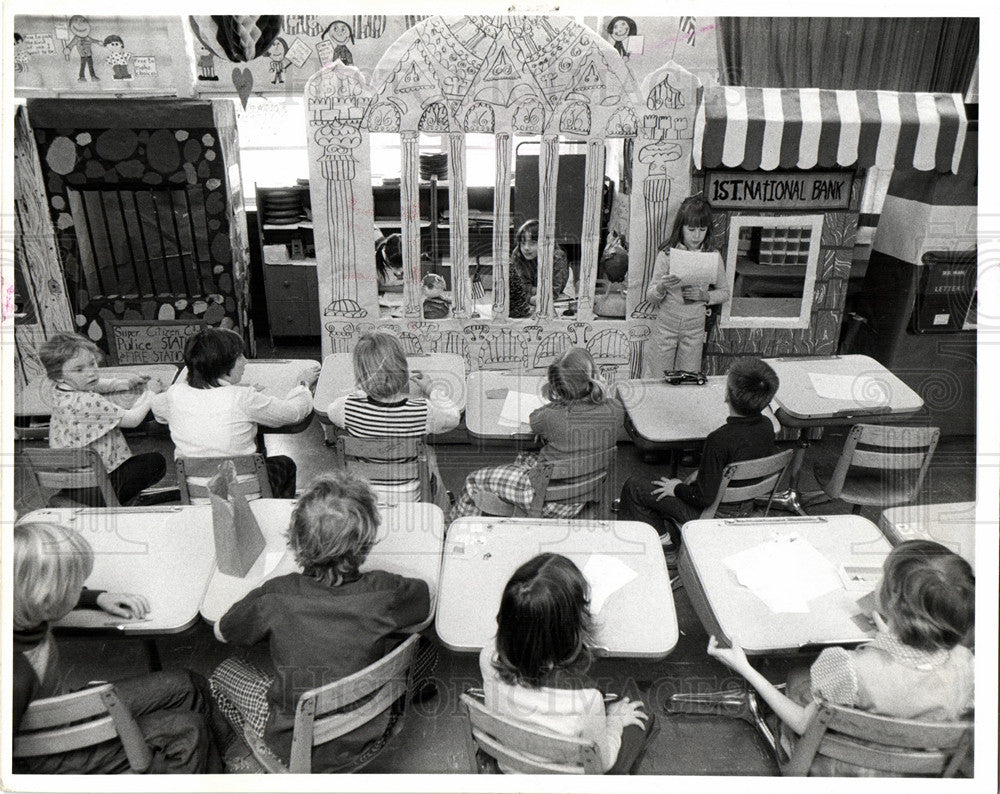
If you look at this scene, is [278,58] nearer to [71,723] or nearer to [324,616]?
[324,616]

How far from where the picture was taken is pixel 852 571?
2.25m

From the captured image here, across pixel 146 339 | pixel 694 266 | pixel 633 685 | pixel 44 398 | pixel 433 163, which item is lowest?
pixel 633 685

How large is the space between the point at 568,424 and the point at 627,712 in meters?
1.07

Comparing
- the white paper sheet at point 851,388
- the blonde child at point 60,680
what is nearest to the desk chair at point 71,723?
the blonde child at point 60,680

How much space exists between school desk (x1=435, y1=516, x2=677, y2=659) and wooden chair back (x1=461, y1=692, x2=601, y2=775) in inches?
10.3

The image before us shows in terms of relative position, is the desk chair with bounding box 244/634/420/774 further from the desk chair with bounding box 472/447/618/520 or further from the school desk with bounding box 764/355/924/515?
the school desk with bounding box 764/355/924/515

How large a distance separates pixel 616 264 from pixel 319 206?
1721 millimetres

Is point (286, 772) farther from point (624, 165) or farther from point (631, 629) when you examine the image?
point (624, 165)

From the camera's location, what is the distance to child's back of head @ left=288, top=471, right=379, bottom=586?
1942 millimetres

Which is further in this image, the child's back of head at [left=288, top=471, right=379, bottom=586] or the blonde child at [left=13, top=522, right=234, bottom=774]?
the child's back of head at [left=288, top=471, right=379, bottom=586]

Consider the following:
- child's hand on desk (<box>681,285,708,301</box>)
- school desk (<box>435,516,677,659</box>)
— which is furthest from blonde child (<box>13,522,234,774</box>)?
child's hand on desk (<box>681,285,708,301</box>)

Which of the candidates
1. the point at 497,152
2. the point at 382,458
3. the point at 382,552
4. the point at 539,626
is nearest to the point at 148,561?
the point at 382,552

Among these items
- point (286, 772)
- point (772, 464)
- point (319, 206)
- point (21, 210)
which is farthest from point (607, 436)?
point (21, 210)

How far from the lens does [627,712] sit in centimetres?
200
